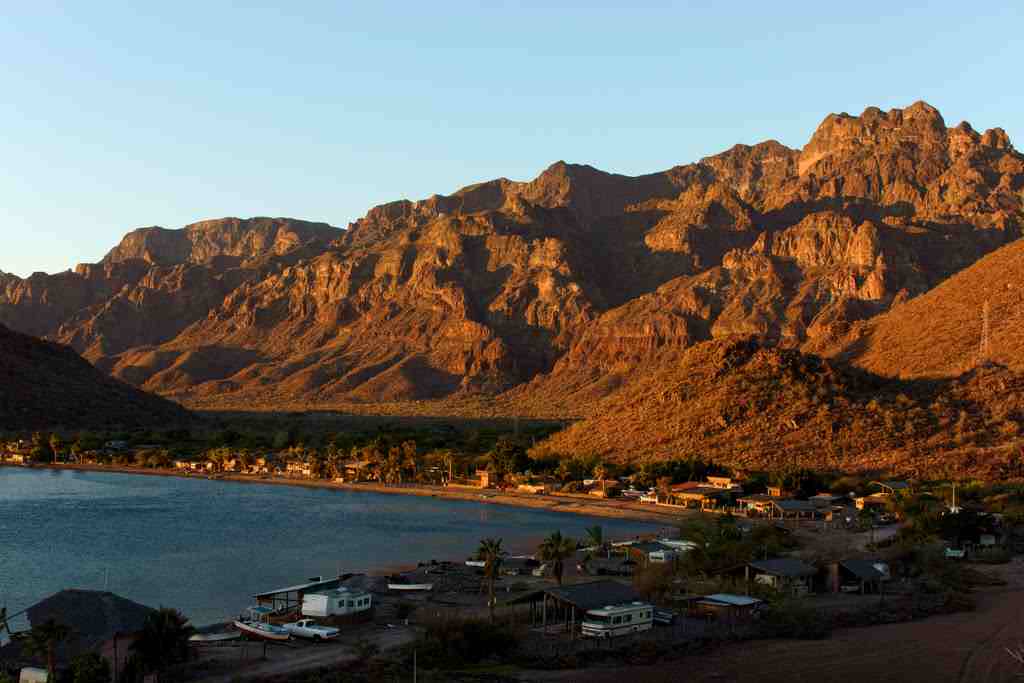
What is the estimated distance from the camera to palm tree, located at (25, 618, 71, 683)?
34.5 m

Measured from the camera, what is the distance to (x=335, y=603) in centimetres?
4594

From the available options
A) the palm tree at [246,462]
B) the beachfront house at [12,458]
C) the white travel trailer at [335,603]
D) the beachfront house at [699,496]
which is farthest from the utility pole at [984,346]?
the beachfront house at [12,458]

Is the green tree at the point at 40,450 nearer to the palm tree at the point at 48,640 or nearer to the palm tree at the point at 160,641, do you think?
the palm tree at the point at 160,641

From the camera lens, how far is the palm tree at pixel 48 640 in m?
34.5

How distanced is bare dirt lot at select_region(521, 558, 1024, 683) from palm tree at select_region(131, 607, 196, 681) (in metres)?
11.5

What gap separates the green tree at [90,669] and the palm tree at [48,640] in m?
0.66

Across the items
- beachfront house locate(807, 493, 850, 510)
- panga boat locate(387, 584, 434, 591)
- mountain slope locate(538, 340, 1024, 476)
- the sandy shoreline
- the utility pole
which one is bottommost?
panga boat locate(387, 584, 434, 591)

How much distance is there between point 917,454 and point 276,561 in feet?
187

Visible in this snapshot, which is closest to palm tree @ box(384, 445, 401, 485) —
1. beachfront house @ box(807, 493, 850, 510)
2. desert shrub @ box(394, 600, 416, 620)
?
beachfront house @ box(807, 493, 850, 510)

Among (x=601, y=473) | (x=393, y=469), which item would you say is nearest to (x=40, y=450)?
(x=393, y=469)

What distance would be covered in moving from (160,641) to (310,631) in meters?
7.51

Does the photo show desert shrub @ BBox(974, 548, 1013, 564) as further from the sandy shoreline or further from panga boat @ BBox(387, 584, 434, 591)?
panga boat @ BBox(387, 584, 434, 591)

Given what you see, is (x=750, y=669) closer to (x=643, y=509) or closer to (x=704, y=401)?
(x=643, y=509)

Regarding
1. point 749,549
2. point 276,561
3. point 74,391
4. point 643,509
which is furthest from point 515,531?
point 74,391
